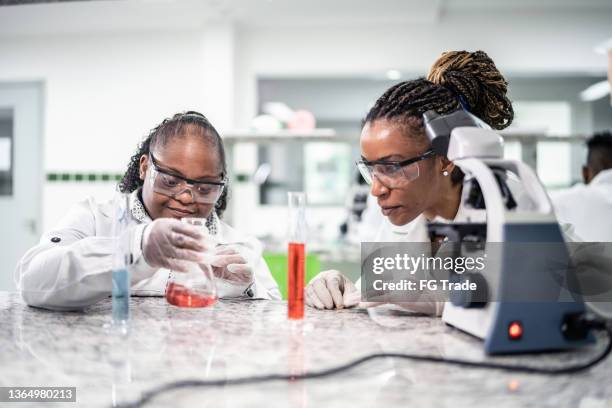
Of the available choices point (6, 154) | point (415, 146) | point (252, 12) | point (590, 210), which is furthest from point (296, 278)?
point (6, 154)

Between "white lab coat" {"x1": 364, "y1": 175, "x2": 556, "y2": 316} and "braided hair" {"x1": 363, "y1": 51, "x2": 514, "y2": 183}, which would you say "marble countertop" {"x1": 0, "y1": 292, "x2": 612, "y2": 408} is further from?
"braided hair" {"x1": 363, "y1": 51, "x2": 514, "y2": 183}

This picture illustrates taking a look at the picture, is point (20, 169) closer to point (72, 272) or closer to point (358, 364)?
point (72, 272)

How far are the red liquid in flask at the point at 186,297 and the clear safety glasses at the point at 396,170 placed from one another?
0.59m

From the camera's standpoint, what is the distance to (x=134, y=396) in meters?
0.72

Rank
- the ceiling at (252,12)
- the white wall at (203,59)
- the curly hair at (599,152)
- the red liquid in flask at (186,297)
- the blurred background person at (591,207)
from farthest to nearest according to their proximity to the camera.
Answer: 1. the white wall at (203,59)
2. the ceiling at (252,12)
3. the curly hair at (599,152)
4. the blurred background person at (591,207)
5. the red liquid in flask at (186,297)

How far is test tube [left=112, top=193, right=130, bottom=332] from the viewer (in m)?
1.11

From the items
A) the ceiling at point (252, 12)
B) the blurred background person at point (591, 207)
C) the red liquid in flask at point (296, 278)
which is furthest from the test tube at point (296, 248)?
the ceiling at point (252, 12)

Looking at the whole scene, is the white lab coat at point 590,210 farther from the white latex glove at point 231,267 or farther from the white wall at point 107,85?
the white wall at point 107,85

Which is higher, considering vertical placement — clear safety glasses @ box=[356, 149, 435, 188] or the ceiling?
the ceiling

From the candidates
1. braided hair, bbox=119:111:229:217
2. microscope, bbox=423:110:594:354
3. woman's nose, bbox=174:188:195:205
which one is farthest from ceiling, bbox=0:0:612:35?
microscope, bbox=423:110:594:354

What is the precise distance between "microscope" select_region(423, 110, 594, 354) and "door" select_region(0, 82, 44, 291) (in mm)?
5259

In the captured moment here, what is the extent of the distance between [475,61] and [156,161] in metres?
1.07

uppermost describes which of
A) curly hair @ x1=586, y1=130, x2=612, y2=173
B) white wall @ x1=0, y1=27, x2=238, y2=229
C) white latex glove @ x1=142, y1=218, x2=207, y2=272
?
white wall @ x1=0, y1=27, x2=238, y2=229

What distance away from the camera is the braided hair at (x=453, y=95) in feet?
4.73
